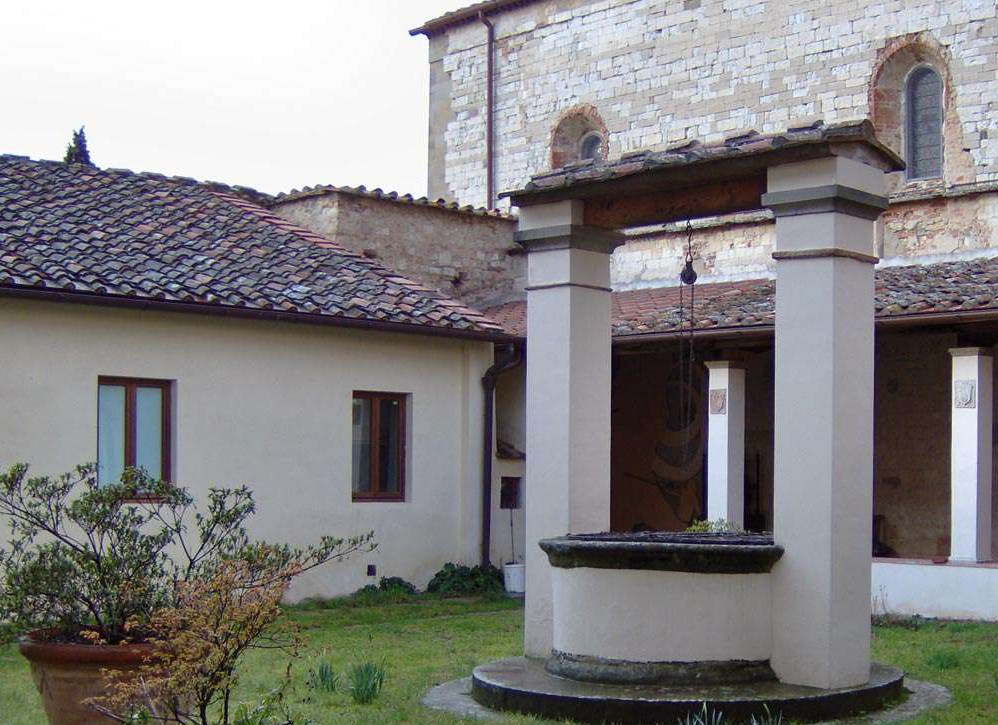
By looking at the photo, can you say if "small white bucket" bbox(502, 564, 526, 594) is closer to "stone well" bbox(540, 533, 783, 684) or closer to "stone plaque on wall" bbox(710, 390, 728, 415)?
"stone plaque on wall" bbox(710, 390, 728, 415)

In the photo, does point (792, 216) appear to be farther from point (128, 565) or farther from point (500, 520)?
point (500, 520)

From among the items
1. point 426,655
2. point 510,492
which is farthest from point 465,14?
point 426,655

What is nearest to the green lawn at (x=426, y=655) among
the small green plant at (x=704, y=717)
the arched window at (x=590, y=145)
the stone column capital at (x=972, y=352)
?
the small green plant at (x=704, y=717)

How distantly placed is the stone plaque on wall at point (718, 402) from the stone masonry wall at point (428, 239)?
15.9ft

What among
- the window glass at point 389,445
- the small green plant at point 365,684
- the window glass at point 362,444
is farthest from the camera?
the window glass at point 389,445

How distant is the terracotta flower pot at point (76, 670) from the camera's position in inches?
255

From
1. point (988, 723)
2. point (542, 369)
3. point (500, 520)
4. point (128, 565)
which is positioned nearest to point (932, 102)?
point (500, 520)

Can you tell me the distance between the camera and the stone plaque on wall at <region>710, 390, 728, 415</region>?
1498cm

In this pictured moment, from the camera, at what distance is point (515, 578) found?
15.4 meters

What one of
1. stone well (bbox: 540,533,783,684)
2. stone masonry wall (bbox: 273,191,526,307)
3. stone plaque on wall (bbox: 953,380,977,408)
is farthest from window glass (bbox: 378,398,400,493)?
stone well (bbox: 540,533,783,684)

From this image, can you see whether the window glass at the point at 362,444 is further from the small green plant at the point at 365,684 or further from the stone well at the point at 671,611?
the stone well at the point at 671,611

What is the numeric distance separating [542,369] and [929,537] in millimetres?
8237

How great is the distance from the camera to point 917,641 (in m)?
11.3

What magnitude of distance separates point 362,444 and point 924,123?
337 inches
